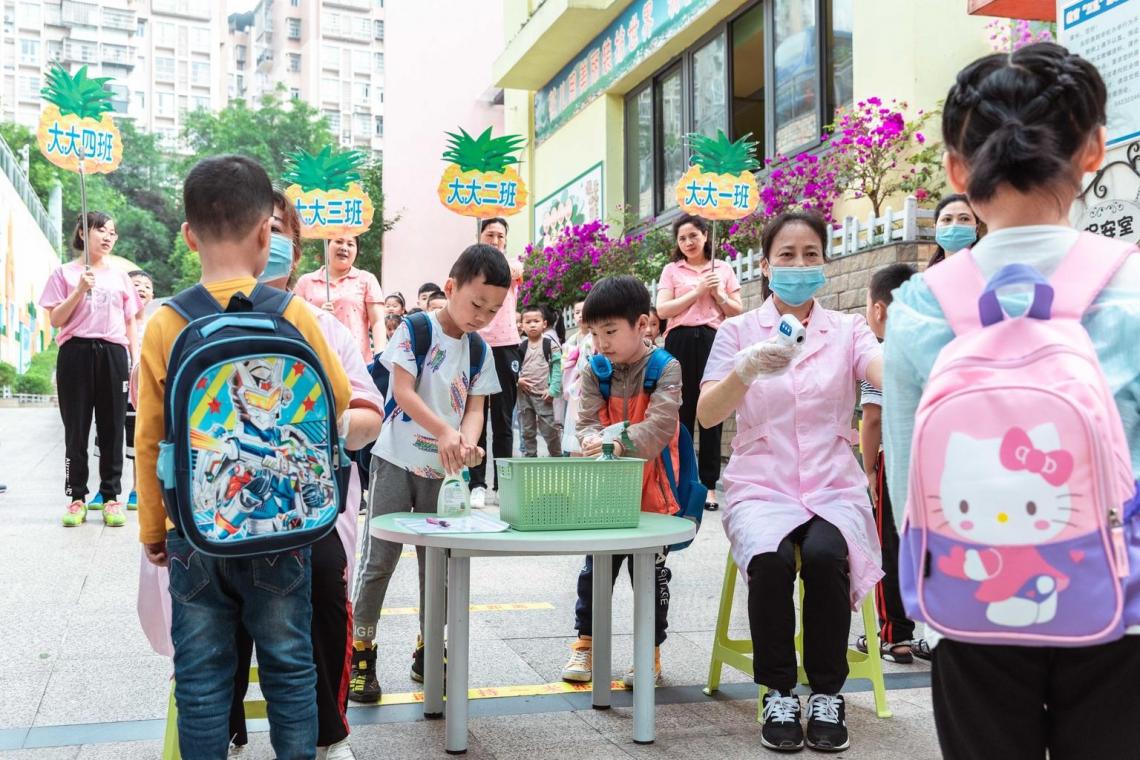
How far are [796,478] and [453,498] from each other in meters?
1.02

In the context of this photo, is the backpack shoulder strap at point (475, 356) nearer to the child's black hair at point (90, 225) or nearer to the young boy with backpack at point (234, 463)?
the young boy with backpack at point (234, 463)

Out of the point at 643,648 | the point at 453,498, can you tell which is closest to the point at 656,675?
the point at 643,648

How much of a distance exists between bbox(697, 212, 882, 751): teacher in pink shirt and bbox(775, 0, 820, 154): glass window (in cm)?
717

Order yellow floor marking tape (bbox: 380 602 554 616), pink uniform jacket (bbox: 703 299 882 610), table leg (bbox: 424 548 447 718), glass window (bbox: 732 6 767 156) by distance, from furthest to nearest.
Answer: glass window (bbox: 732 6 767 156) → yellow floor marking tape (bbox: 380 602 554 616) → table leg (bbox: 424 548 447 718) → pink uniform jacket (bbox: 703 299 882 610)

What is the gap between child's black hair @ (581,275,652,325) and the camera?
350 cm

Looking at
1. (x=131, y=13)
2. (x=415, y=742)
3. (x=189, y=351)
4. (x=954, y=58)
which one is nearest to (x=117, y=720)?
(x=415, y=742)

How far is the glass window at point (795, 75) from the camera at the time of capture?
10281 mm

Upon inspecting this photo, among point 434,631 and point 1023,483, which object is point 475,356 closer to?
point 434,631

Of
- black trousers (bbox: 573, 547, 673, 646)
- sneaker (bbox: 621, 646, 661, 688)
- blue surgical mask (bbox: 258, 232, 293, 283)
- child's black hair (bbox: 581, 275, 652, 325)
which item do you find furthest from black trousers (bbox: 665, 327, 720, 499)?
blue surgical mask (bbox: 258, 232, 293, 283)

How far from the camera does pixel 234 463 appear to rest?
216cm

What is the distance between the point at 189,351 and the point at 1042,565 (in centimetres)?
158

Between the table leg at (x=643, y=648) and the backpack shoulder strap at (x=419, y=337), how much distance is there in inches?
37.9

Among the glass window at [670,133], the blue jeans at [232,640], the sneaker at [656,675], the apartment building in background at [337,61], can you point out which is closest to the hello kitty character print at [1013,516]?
the blue jeans at [232,640]

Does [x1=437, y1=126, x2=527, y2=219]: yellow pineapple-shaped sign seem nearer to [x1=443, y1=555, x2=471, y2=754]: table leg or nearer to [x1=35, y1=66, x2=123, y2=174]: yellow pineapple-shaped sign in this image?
[x1=35, y1=66, x2=123, y2=174]: yellow pineapple-shaped sign
